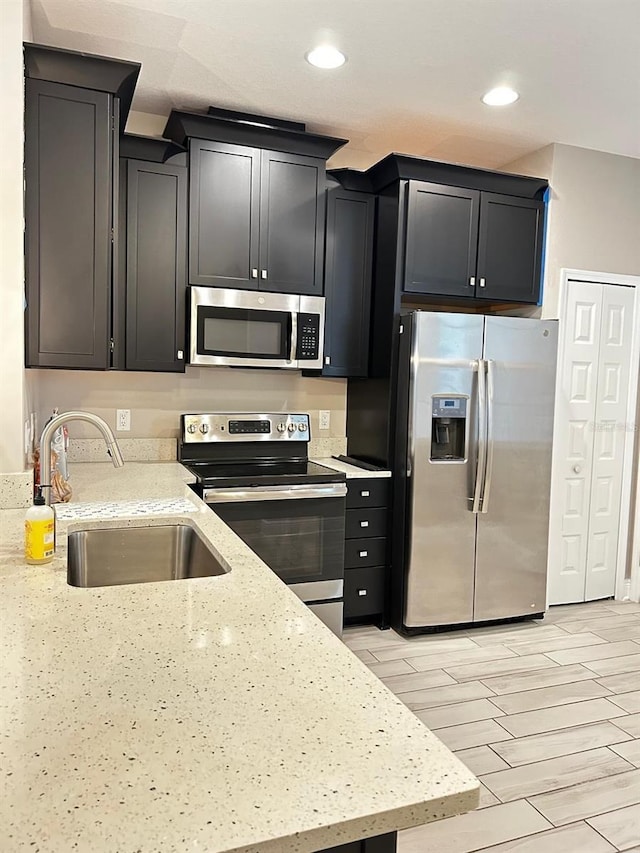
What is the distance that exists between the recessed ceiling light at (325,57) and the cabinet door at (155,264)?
83 cm

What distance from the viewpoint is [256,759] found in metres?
0.78

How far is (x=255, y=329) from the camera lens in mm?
3389

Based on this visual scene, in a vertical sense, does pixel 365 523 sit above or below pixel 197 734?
below

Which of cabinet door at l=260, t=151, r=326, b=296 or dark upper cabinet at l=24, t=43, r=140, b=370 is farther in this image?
cabinet door at l=260, t=151, r=326, b=296

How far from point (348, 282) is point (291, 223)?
1.51 feet

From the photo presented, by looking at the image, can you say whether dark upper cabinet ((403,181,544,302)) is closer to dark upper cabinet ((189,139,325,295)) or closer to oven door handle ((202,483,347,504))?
dark upper cabinet ((189,139,325,295))

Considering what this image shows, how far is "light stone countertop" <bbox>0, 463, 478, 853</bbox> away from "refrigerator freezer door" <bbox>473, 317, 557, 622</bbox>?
2406mm

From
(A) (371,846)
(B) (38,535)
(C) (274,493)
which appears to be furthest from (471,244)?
(A) (371,846)

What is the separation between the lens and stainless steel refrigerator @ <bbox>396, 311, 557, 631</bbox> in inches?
132

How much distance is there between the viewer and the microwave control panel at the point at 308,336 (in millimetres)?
3467

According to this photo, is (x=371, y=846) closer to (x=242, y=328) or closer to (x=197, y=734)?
(x=197, y=734)

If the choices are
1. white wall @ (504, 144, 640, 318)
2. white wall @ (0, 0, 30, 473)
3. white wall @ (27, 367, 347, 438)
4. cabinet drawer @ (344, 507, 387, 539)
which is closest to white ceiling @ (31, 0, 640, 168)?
white wall @ (504, 144, 640, 318)

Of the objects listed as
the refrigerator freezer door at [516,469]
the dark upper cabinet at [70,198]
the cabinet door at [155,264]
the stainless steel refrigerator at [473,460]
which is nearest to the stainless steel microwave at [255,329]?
the cabinet door at [155,264]

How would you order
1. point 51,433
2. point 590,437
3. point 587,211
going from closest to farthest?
point 51,433
point 587,211
point 590,437
